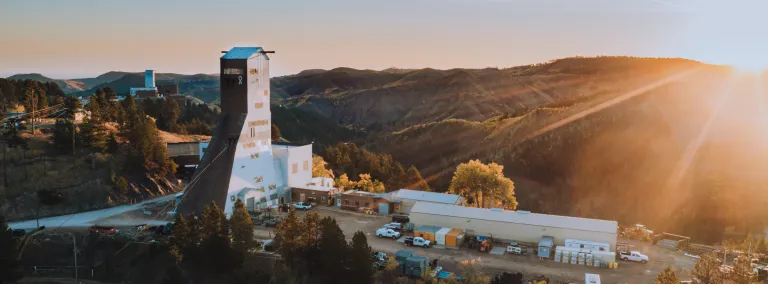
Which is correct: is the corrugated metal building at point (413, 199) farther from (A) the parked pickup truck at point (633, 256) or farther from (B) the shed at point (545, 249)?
(A) the parked pickup truck at point (633, 256)

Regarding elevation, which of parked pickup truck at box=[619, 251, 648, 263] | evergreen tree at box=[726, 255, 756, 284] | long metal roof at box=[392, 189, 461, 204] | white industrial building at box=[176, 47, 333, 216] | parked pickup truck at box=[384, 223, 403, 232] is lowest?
parked pickup truck at box=[619, 251, 648, 263]

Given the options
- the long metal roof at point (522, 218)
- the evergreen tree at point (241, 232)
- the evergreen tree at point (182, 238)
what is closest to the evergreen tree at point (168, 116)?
the evergreen tree at point (182, 238)

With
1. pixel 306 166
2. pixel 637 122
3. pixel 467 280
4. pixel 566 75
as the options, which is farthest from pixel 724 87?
pixel 467 280

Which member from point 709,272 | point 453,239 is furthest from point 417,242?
point 709,272

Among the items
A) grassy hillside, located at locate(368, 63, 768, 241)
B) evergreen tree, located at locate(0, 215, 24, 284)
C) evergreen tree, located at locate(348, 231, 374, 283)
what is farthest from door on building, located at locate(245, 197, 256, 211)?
grassy hillside, located at locate(368, 63, 768, 241)

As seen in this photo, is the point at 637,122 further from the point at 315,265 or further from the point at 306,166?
the point at 315,265

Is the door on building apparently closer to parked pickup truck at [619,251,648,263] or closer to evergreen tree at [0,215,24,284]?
evergreen tree at [0,215,24,284]
